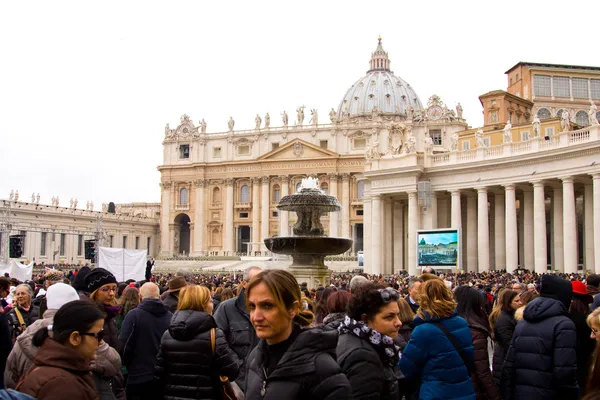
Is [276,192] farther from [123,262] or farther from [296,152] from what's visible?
[123,262]

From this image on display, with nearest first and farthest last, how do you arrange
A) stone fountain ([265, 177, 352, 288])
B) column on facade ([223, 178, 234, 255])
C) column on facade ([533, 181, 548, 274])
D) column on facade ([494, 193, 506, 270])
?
stone fountain ([265, 177, 352, 288]), column on facade ([533, 181, 548, 274]), column on facade ([494, 193, 506, 270]), column on facade ([223, 178, 234, 255])

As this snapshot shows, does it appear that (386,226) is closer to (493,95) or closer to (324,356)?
(493,95)

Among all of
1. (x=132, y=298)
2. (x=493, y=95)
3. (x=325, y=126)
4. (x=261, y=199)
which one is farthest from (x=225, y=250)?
(x=132, y=298)

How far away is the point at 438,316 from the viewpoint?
541 cm

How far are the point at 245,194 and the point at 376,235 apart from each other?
159ft

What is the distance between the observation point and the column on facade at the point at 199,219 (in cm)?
8475

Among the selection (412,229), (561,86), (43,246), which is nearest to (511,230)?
(412,229)

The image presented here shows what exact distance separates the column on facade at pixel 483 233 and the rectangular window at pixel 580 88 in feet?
112

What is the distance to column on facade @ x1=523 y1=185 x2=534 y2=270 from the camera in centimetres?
3516

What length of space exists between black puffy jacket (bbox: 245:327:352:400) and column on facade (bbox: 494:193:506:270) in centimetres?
3407

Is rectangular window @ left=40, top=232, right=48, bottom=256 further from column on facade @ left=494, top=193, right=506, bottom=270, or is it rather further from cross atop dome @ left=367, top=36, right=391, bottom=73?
cross atop dome @ left=367, top=36, right=391, bottom=73

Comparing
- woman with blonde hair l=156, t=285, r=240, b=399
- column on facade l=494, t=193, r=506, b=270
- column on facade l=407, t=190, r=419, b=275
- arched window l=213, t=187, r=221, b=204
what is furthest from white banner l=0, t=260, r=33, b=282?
A: arched window l=213, t=187, r=221, b=204

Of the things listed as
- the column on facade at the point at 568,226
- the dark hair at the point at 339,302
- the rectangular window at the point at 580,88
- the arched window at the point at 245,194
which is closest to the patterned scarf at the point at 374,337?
the dark hair at the point at 339,302

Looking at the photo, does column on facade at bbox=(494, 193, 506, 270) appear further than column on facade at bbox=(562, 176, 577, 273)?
Yes
